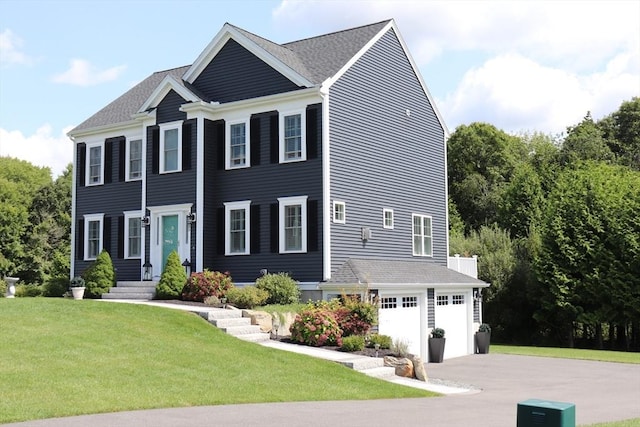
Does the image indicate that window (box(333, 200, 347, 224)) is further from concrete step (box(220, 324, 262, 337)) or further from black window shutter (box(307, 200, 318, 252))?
concrete step (box(220, 324, 262, 337))

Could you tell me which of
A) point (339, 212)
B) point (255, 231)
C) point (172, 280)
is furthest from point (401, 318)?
point (172, 280)

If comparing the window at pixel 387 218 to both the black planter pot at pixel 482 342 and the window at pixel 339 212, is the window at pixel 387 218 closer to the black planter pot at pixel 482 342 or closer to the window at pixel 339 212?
the window at pixel 339 212

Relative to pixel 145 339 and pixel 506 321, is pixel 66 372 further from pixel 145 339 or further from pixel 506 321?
pixel 506 321

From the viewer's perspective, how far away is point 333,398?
14531mm

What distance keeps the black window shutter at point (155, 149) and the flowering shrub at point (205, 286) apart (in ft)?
17.1

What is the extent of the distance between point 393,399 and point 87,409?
6.35 meters

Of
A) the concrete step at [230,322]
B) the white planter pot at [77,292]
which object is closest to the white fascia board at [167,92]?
the white planter pot at [77,292]

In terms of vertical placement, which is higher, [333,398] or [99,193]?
[99,193]

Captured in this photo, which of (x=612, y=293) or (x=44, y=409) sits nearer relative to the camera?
(x=44, y=409)

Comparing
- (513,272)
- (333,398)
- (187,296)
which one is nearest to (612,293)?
(513,272)

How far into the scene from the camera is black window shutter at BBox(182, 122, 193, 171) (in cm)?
2628

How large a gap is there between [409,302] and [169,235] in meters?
Answer: 9.11

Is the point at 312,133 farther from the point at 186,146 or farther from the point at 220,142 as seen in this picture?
the point at 186,146

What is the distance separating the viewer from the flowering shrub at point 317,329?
19.9 metres
